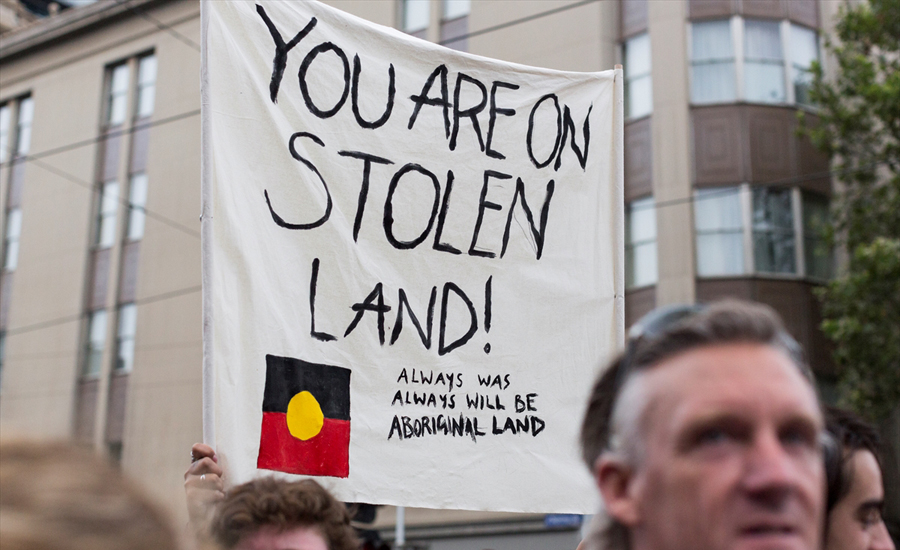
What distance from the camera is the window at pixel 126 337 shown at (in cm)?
2277

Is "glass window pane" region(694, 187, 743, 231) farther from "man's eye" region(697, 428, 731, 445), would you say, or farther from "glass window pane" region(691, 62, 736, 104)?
"man's eye" region(697, 428, 731, 445)

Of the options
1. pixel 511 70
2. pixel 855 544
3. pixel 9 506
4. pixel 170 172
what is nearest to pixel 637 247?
pixel 170 172

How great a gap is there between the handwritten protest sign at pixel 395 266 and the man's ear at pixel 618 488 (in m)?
1.50

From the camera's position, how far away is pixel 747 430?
148 centimetres

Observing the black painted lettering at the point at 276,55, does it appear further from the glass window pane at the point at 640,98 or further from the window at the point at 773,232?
the glass window pane at the point at 640,98

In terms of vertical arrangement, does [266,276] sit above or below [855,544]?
above

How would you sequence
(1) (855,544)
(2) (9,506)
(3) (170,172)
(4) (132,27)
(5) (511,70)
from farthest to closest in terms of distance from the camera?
1. (4) (132,27)
2. (3) (170,172)
3. (5) (511,70)
4. (1) (855,544)
5. (2) (9,506)

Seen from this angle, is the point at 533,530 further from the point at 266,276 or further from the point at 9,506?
the point at 9,506

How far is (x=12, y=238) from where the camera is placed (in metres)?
26.0

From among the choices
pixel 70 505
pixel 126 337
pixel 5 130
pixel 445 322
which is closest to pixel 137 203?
pixel 126 337

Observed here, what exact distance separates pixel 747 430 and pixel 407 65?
7.80 ft

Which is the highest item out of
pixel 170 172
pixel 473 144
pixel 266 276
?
pixel 170 172

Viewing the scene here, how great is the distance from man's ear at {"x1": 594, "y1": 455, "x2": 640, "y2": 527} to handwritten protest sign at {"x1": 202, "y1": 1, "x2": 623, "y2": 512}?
150cm

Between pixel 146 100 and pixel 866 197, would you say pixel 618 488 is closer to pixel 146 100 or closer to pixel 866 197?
pixel 866 197
